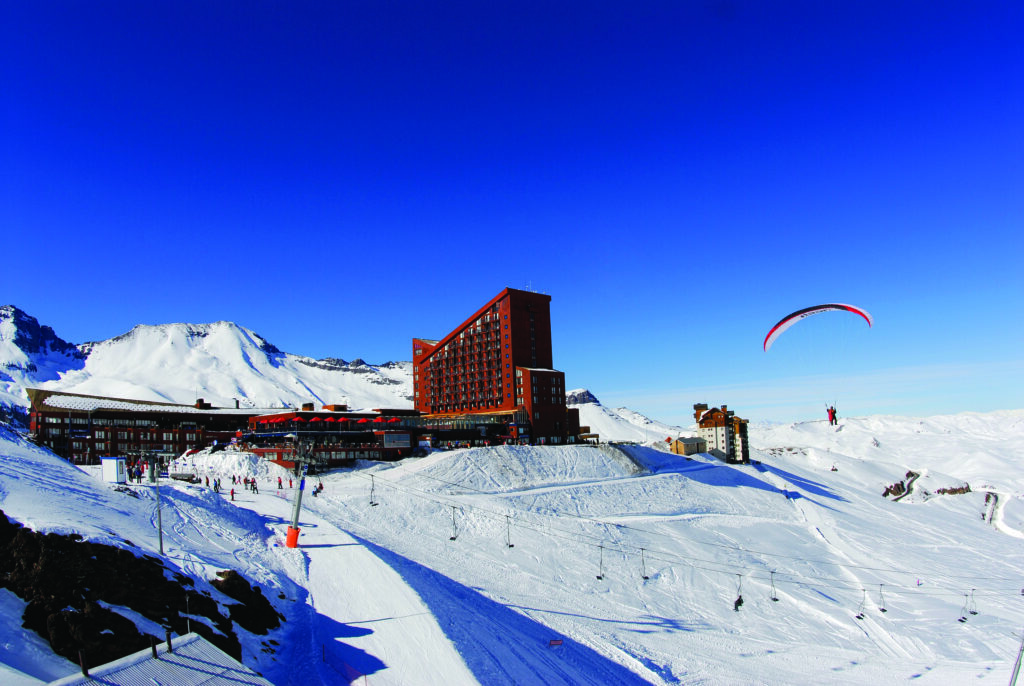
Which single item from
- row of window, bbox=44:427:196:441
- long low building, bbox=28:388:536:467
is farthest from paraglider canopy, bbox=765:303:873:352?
row of window, bbox=44:427:196:441

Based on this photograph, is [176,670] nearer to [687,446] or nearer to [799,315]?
[799,315]

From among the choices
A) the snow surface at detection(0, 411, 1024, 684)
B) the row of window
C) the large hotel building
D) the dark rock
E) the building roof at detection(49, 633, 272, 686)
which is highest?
the large hotel building

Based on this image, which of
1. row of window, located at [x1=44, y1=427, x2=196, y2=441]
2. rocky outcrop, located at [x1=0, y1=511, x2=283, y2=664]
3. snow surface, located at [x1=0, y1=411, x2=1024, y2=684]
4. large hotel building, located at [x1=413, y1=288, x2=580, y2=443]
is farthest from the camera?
large hotel building, located at [x1=413, y1=288, x2=580, y2=443]

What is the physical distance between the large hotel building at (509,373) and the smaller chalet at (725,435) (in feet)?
84.0

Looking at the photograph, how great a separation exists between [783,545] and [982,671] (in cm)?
2260

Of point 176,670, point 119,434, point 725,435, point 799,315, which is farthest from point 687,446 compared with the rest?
A: point 176,670

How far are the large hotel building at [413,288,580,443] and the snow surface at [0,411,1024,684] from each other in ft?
40.8

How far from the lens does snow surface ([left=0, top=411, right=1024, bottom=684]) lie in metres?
20.3

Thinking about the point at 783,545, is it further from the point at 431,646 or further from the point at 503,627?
the point at 431,646

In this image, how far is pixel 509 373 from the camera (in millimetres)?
83375

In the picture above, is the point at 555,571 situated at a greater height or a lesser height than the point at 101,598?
lesser

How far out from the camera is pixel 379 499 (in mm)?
46906

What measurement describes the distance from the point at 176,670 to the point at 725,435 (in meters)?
93.4

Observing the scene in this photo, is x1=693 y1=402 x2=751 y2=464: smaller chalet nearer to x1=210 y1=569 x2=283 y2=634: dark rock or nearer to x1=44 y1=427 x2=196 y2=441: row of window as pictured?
x1=44 y1=427 x2=196 y2=441: row of window
